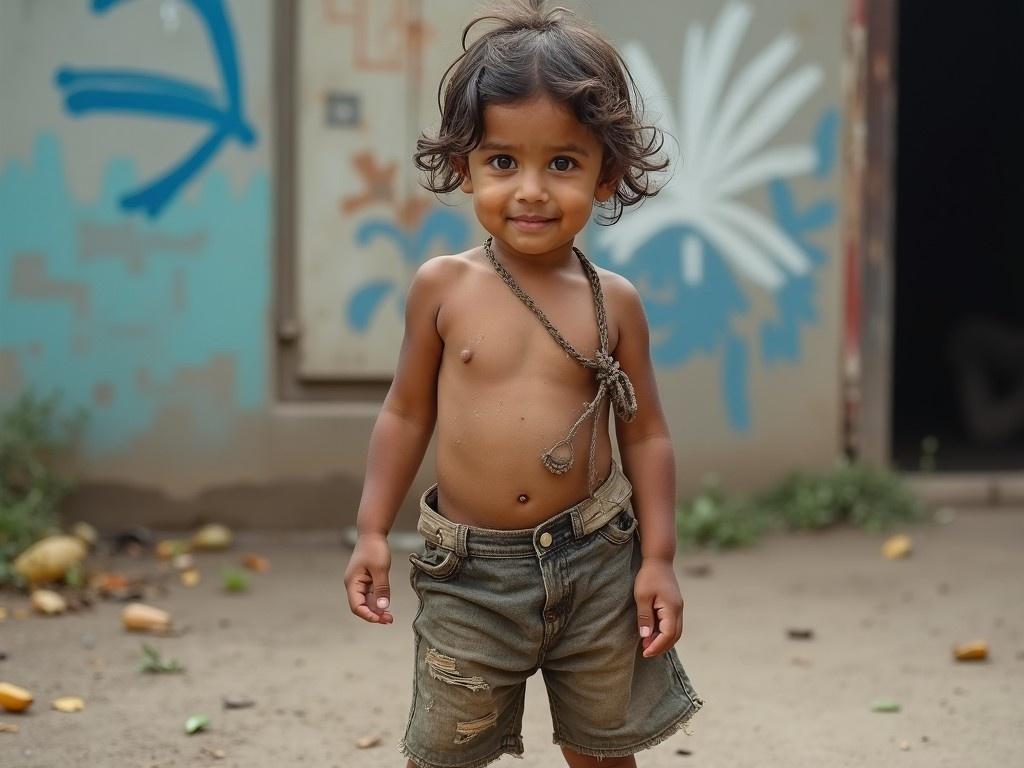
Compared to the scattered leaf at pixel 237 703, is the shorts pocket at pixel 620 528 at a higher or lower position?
higher

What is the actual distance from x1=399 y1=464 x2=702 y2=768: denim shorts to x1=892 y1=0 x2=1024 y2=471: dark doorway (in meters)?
7.30

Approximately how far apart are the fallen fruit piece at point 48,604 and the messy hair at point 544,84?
2631 mm

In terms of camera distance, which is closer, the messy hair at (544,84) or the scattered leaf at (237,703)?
the messy hair at (544,84)

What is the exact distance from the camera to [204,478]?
541 centimetres

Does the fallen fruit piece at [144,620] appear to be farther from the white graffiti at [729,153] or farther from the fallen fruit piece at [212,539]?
the white graffiti at [729,153]

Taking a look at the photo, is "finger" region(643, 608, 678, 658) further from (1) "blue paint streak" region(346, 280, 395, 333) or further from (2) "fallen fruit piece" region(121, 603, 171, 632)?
(1) "blue paint streak" region(346, 280, 395, 333)

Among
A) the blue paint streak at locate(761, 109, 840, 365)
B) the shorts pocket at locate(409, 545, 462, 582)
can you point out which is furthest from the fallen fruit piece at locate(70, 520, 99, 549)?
the shorts pocket at locate(409, 545, 462, 582)

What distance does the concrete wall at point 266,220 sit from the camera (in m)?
5.26

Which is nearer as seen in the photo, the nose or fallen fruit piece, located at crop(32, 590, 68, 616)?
Answer: the nose

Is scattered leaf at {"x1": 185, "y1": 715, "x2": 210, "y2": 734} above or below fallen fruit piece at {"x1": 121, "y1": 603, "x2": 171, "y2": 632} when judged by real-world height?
above

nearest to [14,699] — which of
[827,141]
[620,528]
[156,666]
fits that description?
[156,666]

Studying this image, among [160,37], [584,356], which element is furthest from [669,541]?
[160,37]

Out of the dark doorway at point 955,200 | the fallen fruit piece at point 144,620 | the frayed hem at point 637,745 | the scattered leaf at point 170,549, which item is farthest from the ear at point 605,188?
the dark doorway at point 955,200

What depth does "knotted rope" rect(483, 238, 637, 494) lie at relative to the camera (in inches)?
88.3
